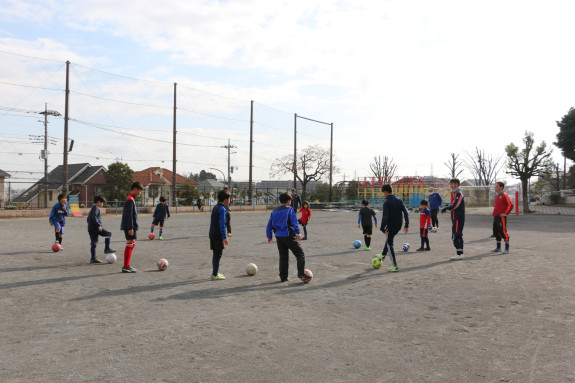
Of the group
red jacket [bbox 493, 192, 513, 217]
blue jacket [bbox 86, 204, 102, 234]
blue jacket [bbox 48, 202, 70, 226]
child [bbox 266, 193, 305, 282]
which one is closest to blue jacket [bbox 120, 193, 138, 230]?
blue jacket [bbox 86, 204, 102, 234]

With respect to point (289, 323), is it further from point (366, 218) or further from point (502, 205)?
point (502, 205)

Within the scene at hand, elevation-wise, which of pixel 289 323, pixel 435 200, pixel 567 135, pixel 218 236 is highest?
pixel 567 135

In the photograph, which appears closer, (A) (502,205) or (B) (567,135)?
(A) (502,205)

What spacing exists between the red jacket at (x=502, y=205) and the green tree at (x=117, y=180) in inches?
1681

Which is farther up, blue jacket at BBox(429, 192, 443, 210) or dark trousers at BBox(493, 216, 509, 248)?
A: blue jacket at BBox(429, 192, 443, 210)

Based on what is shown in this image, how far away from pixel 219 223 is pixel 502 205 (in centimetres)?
806

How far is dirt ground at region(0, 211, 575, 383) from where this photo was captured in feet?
13.3

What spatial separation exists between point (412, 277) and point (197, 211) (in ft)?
116

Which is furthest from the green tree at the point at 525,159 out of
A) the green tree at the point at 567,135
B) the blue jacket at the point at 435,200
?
the blue jacket at the point at 435,200

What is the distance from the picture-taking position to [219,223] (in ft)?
28.0

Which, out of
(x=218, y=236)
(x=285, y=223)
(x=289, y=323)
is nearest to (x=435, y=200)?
(x=285, y=223)

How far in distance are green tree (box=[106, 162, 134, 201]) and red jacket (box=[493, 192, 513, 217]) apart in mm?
42703

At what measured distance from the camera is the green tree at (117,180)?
48844 mm

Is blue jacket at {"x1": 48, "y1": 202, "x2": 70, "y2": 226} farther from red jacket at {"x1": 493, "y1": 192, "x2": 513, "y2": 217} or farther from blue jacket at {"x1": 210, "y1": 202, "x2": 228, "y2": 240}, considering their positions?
red jacket at {"x1": 493, "y1": 192, "x2": 513, "y2": 217}
